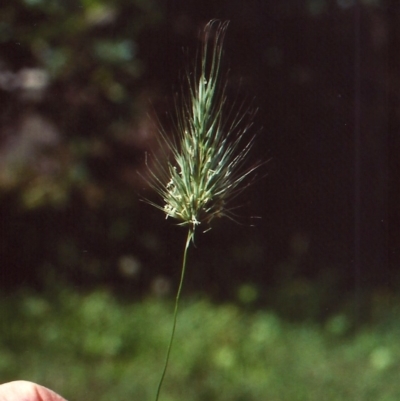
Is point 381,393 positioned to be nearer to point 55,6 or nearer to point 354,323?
point 354,323

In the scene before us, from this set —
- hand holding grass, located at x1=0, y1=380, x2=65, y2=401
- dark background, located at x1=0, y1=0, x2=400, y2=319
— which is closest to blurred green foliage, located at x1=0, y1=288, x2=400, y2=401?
dark background, located at x1=0, y1=0, x2=400, y2=319

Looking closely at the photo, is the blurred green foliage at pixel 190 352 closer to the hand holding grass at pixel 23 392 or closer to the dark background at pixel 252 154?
the dark background at pixel 252 154

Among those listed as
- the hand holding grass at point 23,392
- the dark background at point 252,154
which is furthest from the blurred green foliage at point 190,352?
the hand holding grass at point 23,392

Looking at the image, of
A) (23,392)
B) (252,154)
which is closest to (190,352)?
(252,154)

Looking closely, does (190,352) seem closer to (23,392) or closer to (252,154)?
(252,154)

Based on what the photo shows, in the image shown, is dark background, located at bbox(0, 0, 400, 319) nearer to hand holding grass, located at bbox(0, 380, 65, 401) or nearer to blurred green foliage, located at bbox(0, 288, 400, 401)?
blurred green foliage, located at bbox(0, 288, 400, 401)
